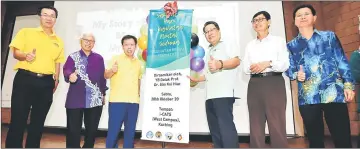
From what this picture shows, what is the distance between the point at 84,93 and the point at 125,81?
37 cm

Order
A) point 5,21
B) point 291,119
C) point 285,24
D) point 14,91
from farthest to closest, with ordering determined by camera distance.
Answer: point 5,21, point 285,24, point 291,119, point 14,91

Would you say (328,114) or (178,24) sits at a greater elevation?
(178,24)

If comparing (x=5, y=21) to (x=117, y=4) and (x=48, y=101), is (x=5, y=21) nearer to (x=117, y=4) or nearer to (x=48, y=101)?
(x=117, y=4)

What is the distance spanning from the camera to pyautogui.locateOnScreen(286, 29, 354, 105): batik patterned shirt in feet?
6.33

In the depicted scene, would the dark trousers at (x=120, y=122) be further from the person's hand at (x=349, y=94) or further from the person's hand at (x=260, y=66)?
the person's hand at (x=349, y=94)

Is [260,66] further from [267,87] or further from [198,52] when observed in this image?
[198,52]

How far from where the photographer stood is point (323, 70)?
1.97 m

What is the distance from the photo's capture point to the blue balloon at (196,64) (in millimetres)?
2289

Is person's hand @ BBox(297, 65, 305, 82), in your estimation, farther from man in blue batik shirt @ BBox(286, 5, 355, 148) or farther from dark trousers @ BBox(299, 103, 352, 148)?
dark trousers @ BBox(299, 103, 352, 148)

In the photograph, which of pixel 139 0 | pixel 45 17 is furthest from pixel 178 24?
pixel 45 17

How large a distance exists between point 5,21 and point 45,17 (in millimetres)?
2013

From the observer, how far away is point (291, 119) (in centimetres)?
278

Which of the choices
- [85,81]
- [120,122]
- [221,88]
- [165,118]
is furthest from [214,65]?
[85,81]

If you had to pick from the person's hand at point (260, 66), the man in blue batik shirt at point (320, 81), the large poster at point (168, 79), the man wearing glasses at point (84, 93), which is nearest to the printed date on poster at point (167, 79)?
the large poster at point (168, 79)
